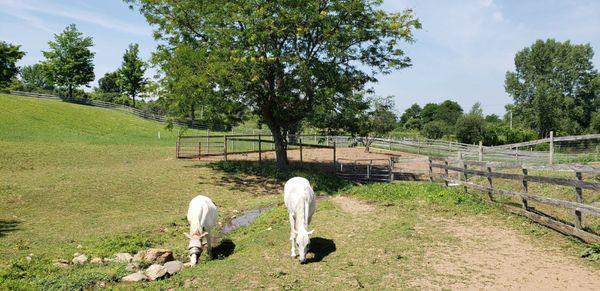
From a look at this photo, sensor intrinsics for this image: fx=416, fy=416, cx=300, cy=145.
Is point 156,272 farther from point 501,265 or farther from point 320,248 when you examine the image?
point 501,265

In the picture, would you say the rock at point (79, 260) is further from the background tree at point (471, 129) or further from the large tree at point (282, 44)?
the background tree at point (471, 129)

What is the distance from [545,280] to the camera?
7078 mm

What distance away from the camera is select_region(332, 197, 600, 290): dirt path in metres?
7.02

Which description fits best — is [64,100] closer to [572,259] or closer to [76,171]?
[76,171]

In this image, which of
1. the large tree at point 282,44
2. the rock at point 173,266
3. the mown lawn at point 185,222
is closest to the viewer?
the mown lawn at point 185,222

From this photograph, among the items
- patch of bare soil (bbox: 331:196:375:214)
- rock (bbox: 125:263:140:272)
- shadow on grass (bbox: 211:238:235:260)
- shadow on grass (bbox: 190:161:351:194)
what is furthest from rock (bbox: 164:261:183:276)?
shadow on grass (bbox: 190:161:351:194)

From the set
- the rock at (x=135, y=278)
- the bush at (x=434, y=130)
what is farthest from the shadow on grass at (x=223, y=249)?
the bush at (x=434, y=130)

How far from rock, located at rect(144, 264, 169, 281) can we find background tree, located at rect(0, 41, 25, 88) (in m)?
53.5

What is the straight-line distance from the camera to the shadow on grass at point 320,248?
920 cm

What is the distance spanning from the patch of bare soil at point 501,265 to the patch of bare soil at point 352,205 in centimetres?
445

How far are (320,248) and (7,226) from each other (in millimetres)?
9685

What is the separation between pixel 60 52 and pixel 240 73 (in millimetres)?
48017

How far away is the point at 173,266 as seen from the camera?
9.04 meters

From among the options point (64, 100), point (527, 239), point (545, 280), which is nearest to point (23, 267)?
point (545, 280)
